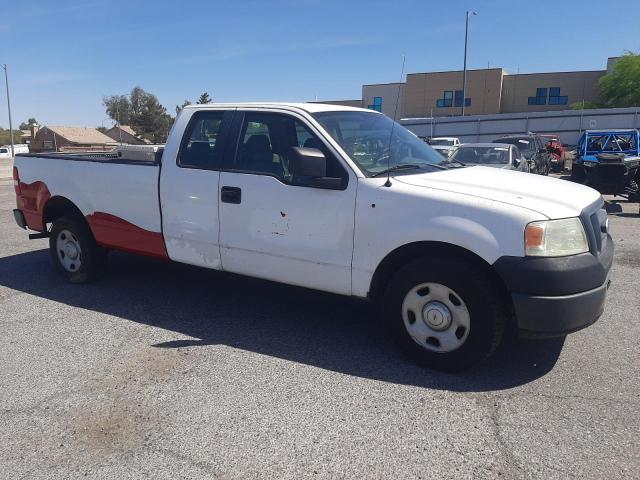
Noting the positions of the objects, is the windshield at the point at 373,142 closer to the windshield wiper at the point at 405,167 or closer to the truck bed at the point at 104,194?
the windshield wiper at the point at 405,167

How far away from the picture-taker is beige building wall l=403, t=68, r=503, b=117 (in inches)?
2245

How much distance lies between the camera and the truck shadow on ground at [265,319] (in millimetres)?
3846

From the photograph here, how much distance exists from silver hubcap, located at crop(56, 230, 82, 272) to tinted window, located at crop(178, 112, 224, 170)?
6.36ft

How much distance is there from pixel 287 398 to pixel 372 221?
4.41 ft

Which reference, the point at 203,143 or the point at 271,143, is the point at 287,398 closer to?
the point at 271,143

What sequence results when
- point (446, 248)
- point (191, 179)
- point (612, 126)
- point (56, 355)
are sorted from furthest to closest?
point (612, 126), point (191, 179), point (56, 355), point (446, 248)

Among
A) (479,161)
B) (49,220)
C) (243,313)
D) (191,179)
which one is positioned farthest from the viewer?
(479,161)

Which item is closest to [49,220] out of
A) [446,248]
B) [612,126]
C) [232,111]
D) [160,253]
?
[160,253]

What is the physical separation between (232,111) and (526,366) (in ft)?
10.4

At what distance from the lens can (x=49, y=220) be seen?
6.16 meters

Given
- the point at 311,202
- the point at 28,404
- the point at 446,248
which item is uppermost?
the point at 311,202

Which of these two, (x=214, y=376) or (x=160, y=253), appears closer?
(x=214, y=376)

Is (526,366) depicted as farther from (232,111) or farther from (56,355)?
(56,355)

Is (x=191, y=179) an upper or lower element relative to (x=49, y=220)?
upper
